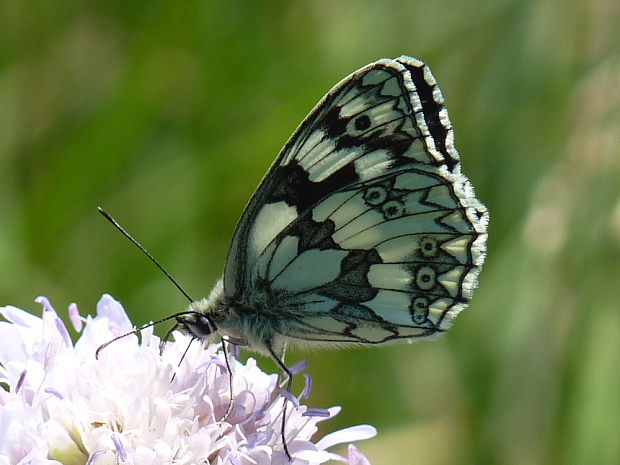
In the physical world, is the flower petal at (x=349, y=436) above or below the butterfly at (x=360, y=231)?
below

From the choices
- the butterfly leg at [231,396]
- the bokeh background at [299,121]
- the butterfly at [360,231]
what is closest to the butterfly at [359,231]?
the butterfly at [360,231]

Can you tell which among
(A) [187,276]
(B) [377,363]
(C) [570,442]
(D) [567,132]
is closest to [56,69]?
(A) [187,276]

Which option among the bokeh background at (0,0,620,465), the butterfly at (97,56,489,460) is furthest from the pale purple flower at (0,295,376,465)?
the bokeh background at (0,0,620,465)

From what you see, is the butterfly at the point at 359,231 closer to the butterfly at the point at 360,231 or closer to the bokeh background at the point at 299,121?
the butterfly at the point at 360,231

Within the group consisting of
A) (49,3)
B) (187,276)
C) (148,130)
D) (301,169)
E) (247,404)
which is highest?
(49,3)

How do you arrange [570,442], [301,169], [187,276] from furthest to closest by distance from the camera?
[187,276], [570,442], [301,169]

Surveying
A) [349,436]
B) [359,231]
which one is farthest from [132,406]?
[359,231]

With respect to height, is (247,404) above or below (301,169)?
below

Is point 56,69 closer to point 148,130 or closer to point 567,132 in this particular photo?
point 148,130
